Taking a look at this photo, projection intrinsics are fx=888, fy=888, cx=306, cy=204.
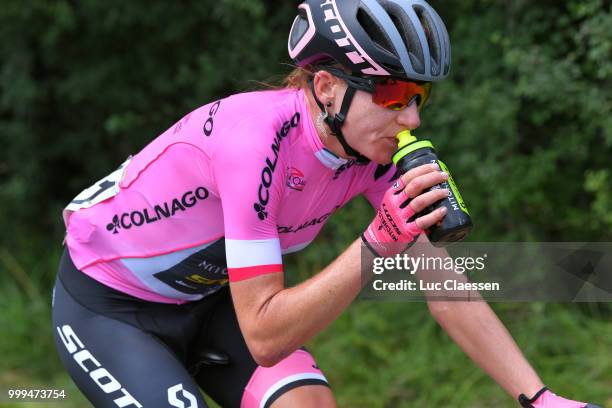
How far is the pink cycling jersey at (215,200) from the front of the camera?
2545 millimetres

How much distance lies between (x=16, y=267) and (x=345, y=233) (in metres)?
2.74

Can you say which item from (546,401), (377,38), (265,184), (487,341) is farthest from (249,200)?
(546,401)

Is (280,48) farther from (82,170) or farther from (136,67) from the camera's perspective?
(82,170)

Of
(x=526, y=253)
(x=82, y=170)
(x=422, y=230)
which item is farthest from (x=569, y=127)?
(x=82, y=170)

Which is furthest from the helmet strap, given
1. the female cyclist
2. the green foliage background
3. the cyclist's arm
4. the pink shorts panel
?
the green foliage background

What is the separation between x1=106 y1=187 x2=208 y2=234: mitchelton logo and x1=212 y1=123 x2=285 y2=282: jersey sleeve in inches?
7.5

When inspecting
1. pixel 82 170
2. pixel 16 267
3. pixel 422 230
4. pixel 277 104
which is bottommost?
pixel 16 267

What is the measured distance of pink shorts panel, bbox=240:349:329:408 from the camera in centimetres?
279

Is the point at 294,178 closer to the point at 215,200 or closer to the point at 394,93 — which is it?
the point at 215,200

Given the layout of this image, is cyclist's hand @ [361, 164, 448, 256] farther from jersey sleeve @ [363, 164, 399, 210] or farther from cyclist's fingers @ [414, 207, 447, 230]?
jersey sleeve @ [363, 164, 399, 210]

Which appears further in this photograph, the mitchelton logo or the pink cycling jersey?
the mitchelton logo

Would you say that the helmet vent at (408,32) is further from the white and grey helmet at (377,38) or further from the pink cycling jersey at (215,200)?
the pink cycling jersey at (215,200)

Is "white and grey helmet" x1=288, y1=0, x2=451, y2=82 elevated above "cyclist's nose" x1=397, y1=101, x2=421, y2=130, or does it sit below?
above

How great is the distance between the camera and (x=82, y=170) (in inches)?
282
